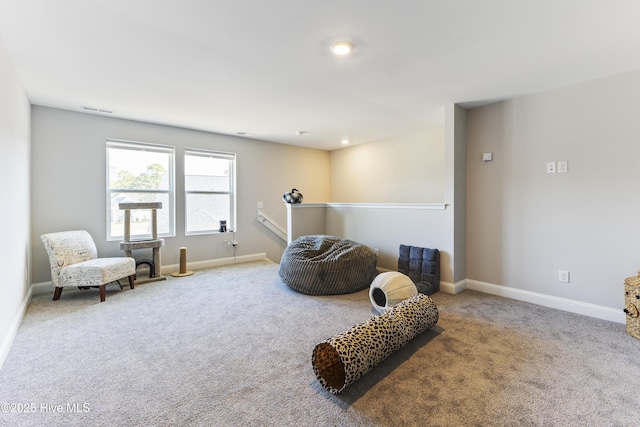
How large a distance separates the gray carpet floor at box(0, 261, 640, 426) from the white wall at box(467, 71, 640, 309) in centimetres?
51

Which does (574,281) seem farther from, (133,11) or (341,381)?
(133,11)

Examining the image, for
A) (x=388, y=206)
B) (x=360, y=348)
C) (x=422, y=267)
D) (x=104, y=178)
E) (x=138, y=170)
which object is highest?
(x=138, y=170)

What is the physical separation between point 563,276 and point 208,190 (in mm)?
5104

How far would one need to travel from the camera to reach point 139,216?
440 cm

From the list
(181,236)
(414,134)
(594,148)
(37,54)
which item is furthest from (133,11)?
(414,134)

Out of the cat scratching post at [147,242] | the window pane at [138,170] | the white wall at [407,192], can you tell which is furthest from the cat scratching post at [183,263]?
the white wall at [407,192]

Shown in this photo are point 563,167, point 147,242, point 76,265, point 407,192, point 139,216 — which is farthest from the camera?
point 407,192

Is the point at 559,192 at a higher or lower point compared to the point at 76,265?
higher

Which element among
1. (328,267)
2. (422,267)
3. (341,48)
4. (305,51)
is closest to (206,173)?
(328,267)

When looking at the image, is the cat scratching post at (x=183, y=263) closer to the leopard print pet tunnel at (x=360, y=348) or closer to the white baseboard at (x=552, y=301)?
the leopard print pet tunnel at (x=360, y=348)

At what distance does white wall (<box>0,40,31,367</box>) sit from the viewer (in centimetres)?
223

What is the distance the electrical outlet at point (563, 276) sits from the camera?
3.02 metres

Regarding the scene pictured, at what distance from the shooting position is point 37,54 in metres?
2.39

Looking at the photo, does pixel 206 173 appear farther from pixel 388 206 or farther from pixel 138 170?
pixel 388 206
